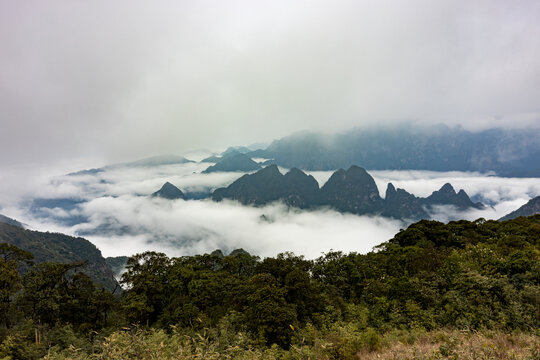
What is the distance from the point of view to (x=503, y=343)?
913cm

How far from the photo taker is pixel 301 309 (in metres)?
18.4

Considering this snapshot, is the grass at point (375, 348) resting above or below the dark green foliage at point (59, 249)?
above

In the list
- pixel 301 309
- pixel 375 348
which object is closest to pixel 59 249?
pixel 301 309

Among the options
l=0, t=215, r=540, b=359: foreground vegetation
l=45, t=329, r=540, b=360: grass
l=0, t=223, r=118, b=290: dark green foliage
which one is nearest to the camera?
l=45, t=329, r=540, b=360: grass

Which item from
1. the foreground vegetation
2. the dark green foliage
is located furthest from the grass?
the dark green foliage

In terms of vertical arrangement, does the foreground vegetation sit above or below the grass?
below

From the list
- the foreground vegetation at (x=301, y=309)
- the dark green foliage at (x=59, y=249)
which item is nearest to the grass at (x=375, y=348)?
the foreground vegetation at (x=301, y=309)

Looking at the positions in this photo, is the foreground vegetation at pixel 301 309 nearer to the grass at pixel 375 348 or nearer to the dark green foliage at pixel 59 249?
the grass at pixel 375 348

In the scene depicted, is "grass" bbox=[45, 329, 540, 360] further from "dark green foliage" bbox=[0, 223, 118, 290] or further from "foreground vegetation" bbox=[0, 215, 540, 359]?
"dark green foliage" bbox=[0, 223, 118, 290]

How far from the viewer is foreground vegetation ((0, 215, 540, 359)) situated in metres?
9.55

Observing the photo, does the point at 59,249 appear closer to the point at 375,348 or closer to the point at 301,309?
the point at 301,309

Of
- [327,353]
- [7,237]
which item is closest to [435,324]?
[327,353]

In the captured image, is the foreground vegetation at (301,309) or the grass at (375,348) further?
the foreground vegetation at (301,309)

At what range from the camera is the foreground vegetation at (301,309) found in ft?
31.3
